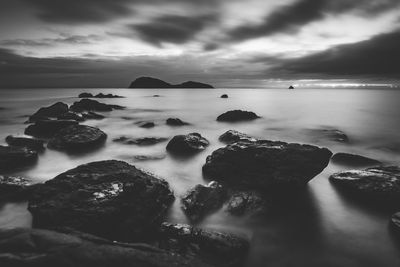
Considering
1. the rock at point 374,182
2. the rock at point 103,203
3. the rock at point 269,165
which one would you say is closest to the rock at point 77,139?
the rock at point 103,203

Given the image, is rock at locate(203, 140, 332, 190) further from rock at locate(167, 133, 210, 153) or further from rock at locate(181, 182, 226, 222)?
rock at locate(167, 133, 210, 153)

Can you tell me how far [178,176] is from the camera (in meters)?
7.91

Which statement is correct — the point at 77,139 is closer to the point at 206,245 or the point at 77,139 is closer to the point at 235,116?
the point at 206,245

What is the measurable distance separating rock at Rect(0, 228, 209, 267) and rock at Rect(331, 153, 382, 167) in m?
7.91

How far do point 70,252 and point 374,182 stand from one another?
6.62m

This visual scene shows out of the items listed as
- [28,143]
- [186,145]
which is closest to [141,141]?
[186,145]

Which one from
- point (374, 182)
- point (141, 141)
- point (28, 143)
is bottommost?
point (141, 141)

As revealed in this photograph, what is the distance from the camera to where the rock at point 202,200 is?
17.7ft

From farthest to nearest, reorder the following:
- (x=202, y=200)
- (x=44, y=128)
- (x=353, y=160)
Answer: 1. (x=44, y=128)
2. (x=353, y=160)
3. (x=202, y=200)

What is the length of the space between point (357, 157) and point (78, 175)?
29.7ft

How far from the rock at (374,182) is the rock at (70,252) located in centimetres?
505

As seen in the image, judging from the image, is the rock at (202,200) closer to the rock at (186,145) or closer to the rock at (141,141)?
the rock at (186,145)

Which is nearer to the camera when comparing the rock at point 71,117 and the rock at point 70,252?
Answer: the rock at point 70,252

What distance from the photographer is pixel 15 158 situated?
318 inches
